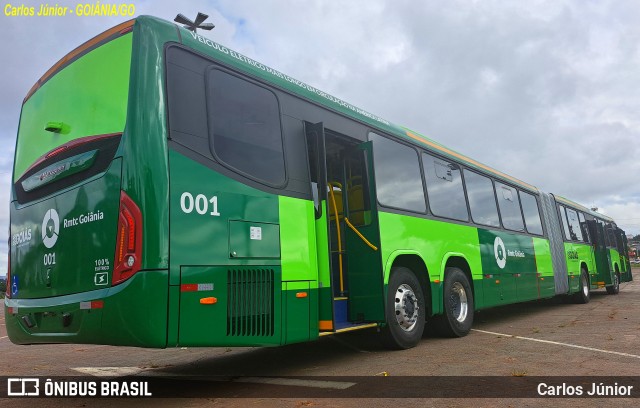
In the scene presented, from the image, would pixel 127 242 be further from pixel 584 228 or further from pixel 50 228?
pixel 584 228

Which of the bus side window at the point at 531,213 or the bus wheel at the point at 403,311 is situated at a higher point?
the bus side window at the point at 531,213

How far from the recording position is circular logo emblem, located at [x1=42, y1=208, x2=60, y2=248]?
16.3 ft

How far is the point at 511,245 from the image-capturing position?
10.9m

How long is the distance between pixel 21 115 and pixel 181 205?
10.6 ft

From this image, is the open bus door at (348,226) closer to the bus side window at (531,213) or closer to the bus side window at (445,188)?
the bus side window at (445,188)

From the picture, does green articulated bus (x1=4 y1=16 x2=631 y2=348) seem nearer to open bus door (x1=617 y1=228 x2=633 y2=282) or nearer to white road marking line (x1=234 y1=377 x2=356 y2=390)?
white road marking line (x1=234 y1=377 x2=356 y2=390)

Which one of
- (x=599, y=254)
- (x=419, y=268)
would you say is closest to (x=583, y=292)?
(x=599, y=254)

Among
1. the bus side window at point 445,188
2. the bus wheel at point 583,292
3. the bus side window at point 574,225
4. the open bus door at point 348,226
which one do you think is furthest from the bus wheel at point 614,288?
the open bus door at point 348,226

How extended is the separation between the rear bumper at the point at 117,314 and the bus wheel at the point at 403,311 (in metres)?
3.16

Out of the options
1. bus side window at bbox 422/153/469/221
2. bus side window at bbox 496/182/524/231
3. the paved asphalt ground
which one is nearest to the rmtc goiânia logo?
bus side window at bbox 496/182/524/231

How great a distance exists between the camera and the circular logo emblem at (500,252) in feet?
33.0

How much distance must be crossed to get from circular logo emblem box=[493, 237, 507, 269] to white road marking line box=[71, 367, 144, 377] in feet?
22.1

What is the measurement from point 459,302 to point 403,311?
207 centimetres

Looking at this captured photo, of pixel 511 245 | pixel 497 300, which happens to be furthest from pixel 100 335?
pixel 511 245
